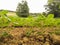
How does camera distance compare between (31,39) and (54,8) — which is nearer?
(31,39)

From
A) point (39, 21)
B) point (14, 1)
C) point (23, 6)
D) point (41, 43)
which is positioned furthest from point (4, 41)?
point (14, 1)

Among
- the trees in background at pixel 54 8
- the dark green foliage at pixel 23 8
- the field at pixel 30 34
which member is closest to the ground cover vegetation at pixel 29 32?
the field at pixel 30 34

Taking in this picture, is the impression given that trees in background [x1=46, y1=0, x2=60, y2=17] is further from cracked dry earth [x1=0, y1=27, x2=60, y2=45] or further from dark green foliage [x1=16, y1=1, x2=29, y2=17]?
cracked dry earth [x1=0, y1=27, x2=60, y2=45]

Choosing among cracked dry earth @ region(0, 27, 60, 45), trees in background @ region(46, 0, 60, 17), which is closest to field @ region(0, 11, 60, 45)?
cracked dry earth @ region(0, 27, 60, 45)

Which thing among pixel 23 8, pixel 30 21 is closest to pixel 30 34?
pixel 30 21

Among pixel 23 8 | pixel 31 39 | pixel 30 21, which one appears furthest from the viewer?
pixel 23 8

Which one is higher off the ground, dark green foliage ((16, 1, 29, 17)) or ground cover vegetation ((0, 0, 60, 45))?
ground cover vegetation ((0, 0, 60, 45))

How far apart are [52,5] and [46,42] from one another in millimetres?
8391

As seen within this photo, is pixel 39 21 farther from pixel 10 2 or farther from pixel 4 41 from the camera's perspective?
pixel 10 2

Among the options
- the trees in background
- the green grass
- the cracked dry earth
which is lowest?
the trees in background

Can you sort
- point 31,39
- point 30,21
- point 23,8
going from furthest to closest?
point 23,8 < point 30,21 < point 31,39

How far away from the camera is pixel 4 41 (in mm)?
1480

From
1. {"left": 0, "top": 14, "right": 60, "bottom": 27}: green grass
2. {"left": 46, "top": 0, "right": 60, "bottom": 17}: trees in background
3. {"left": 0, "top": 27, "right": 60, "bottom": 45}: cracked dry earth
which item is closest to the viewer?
{"left": 0, "top": 27, "right": 60, "bottom": 45}: cracked dry earth

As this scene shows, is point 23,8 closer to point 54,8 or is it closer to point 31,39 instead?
point 54,8
